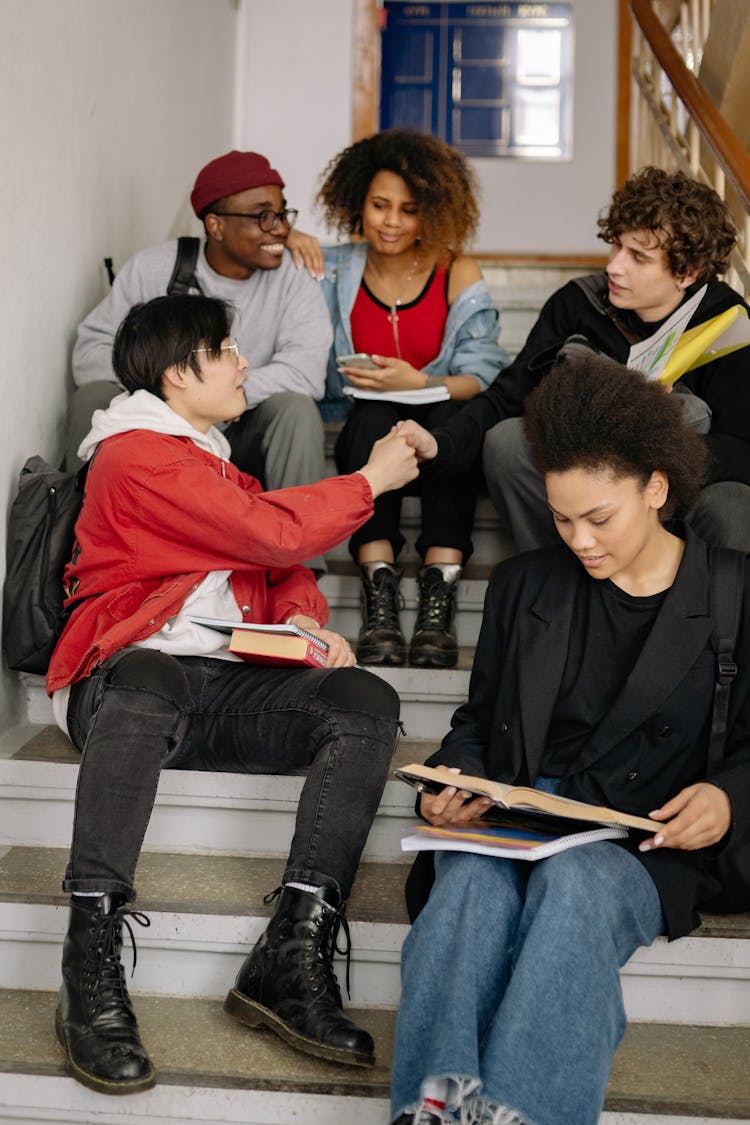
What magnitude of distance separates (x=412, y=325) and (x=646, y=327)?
0.68 meters

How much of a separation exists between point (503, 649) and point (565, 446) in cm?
33

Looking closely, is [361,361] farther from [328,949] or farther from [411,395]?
[328,949]

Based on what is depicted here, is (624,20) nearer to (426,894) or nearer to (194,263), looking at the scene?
(194,263)

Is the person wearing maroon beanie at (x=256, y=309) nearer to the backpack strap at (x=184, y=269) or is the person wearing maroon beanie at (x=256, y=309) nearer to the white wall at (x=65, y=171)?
the backpack strap at (x=184, y=269)

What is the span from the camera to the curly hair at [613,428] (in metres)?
1.79

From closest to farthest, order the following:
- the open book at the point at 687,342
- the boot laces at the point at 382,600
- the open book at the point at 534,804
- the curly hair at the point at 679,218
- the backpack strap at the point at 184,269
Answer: the open book at the point at 534,804 < the open book at the point at 687,342 < the curly hair at the point at 679,218 < the boot laces at the point at 382,600 < the backpack strap at the point at 184,269

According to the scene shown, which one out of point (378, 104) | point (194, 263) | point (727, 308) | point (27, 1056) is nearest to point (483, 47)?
point (378, 104)

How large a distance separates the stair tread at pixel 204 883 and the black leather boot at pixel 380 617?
504mm

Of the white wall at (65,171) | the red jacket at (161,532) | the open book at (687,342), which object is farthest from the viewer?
the white wall at (65,171)

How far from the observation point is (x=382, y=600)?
2.62 metres

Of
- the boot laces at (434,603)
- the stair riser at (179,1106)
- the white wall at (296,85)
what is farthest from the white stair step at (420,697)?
the white wall at (296,85)

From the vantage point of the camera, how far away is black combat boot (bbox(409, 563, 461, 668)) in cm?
254

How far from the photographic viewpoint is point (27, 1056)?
1.76 m

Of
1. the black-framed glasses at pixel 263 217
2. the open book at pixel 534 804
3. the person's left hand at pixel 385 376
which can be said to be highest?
the black-framed glasses at pixel 263 217
